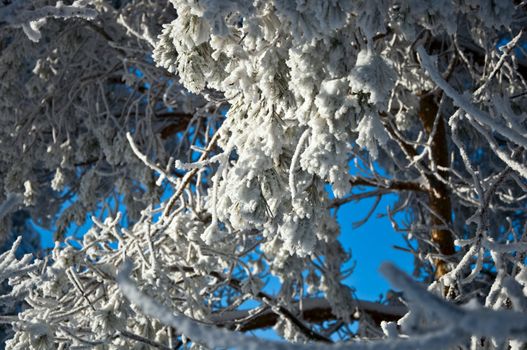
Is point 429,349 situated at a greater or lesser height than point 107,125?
lesser

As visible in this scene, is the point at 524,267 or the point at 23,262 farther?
the point at 524,267

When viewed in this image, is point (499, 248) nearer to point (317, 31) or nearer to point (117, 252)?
point (317, 31)

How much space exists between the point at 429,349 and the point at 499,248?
134cm

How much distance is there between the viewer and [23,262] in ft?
7.14

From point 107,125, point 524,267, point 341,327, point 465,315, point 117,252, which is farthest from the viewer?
point 341,327

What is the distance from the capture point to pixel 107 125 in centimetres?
551

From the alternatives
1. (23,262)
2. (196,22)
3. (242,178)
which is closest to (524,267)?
(242,178)

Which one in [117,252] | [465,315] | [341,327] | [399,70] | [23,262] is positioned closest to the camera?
[465,315]

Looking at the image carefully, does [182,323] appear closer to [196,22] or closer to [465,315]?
[465,315]

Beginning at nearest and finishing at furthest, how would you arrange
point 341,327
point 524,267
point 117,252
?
1. point 524,267
2. point 117,252
3. point 341,327

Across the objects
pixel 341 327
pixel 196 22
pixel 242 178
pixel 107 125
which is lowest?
pixel 242 178

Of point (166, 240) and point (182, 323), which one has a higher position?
point (166, 240)

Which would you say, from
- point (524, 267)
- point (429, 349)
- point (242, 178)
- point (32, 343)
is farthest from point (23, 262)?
point (524, 267)

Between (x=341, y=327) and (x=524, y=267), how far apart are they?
4.19 m
